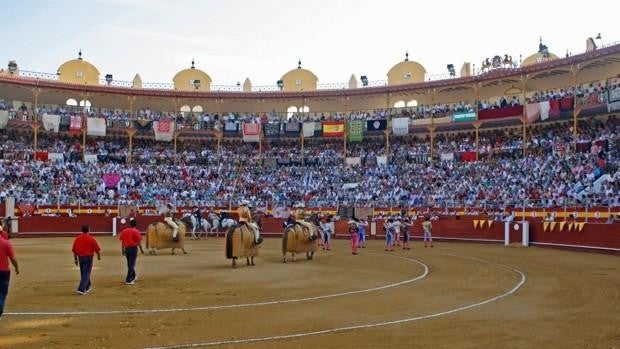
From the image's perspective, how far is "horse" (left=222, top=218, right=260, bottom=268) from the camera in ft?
58.3

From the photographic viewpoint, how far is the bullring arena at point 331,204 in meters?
9.47

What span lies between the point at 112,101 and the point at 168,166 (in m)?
9.87

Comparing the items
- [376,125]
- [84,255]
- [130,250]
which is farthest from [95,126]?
[84,255]

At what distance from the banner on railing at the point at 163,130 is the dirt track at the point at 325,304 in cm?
3353

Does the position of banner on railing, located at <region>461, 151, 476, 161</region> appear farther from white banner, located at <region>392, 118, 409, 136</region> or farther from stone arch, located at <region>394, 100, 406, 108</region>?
stone arch, located at <region>394, 100, 406, 108</region>

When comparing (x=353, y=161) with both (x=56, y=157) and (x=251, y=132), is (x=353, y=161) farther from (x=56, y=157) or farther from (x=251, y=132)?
(x=56, y=157)

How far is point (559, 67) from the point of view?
40.4 meters

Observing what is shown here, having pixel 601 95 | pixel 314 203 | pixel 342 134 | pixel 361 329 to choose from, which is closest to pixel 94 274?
pixel 361 329

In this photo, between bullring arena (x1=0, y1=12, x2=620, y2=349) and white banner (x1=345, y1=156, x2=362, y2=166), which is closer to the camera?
bullring arena (x1=0, y1=12, x2=620, y2=349)

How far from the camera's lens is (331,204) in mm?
41188

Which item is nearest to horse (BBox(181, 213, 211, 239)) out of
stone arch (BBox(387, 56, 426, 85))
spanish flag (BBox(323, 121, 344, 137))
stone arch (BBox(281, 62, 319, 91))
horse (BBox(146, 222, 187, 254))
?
horse (BBox(146, 222, 187, 254))

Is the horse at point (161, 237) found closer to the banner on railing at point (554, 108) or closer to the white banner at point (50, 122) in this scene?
the banner on railing at point (554, 108)

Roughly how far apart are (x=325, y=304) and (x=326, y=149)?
4219 centimetres

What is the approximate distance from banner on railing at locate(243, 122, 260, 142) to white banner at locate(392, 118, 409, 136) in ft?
37.4
